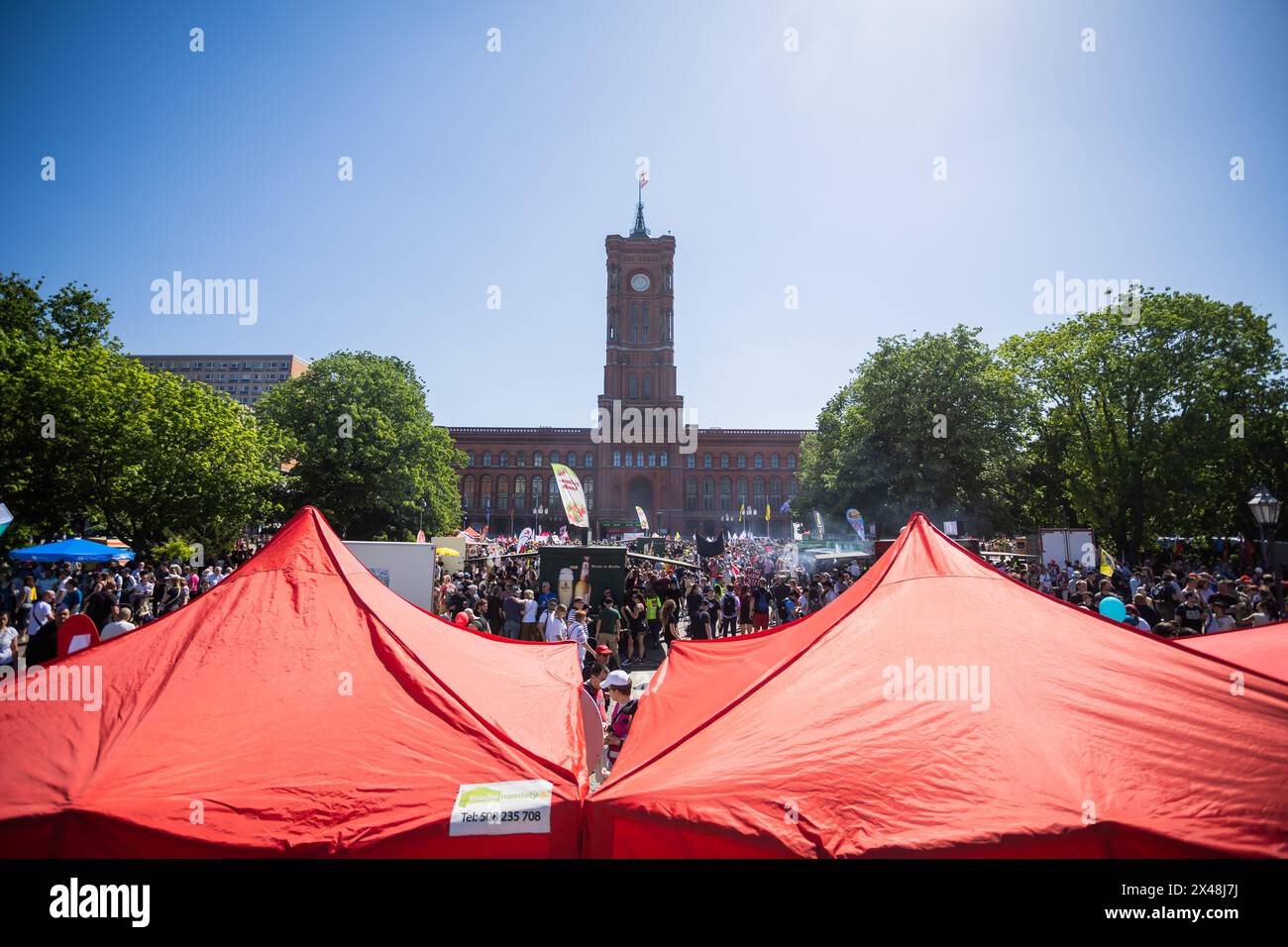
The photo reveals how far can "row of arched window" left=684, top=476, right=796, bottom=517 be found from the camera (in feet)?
263

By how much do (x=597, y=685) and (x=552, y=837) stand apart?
13.1 feet

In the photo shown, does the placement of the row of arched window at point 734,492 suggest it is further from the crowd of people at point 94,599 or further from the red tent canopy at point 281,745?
the red tent canopy at point 281,745

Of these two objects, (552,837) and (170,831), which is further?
(552,837)

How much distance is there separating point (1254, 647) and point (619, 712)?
5.26m

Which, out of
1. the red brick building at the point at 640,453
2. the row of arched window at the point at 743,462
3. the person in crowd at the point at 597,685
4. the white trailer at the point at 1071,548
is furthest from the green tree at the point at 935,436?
the row of arched window at the point at 743,462

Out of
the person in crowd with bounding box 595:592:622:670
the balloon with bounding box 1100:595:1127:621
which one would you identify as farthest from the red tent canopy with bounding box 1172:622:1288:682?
the person in crowd with bounding box 595:592:622:670

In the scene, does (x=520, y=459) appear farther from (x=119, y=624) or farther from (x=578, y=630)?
(x=119, y=624)

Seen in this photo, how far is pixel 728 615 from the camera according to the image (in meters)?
15.3

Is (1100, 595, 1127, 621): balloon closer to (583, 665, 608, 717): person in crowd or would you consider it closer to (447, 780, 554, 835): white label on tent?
(583, 665, 608, 717): person in crowd

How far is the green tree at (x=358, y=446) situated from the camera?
2836 cm

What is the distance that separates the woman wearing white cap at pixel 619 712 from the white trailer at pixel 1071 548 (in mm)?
19679

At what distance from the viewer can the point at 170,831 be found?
262 cm
